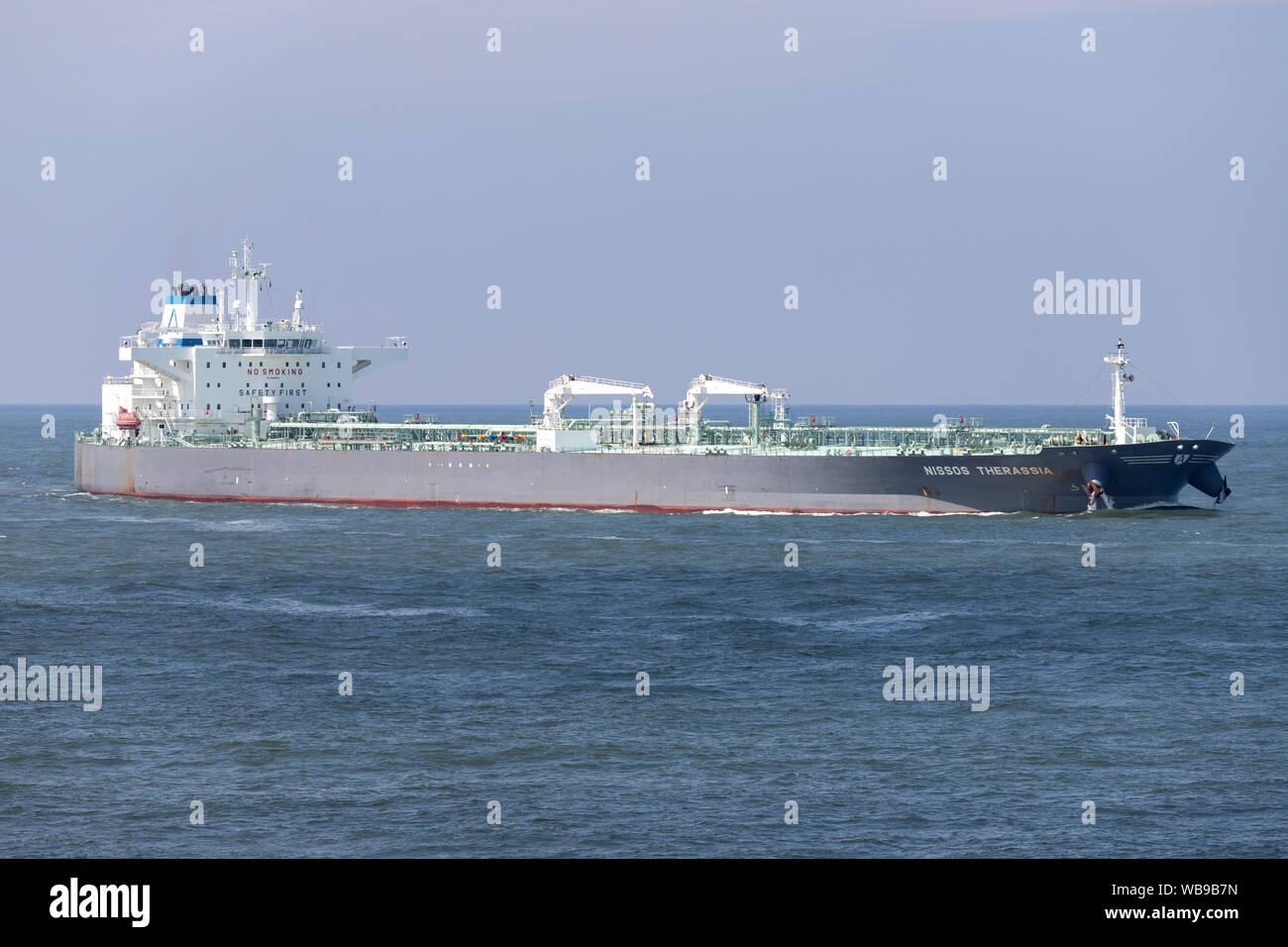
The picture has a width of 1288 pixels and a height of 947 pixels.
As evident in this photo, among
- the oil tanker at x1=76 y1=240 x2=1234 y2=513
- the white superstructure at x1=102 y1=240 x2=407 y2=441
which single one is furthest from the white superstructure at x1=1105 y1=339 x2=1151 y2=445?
the white superstructure at x1=102 y1=240 x2=407 y2=441

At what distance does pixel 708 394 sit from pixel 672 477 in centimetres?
557

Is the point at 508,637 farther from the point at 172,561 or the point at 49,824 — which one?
the point at 172,561

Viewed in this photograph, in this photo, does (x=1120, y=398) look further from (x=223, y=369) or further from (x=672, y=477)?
(x=223, y=369)

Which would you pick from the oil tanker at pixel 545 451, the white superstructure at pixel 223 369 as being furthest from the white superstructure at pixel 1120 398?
the white superstructure at pixel 223 369

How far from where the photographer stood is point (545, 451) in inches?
2682

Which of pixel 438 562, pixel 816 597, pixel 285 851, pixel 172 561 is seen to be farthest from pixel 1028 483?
pixel 285 851

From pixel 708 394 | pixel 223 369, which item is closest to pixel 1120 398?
pixel 708 394

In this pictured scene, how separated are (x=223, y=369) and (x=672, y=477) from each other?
2780 centimetres

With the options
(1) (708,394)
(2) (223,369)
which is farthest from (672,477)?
(2) (223,369)

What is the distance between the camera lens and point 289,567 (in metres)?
50.0

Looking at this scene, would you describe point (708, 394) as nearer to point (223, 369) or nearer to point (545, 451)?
point (545, 451)

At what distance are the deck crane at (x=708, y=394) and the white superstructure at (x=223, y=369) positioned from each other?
74.4 feet

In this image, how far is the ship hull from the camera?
2360 inches

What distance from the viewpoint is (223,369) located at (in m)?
78.6
